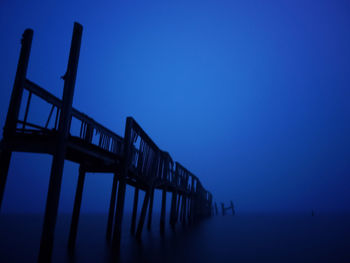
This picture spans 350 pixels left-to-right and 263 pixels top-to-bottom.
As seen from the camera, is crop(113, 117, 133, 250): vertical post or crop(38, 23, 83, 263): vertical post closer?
crop(38, 23, 83, 263): vertical post

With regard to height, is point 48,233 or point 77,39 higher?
point 77,39

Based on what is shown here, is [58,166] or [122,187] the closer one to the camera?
[58,166]

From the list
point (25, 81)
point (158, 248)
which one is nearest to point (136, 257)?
point (158, 248)

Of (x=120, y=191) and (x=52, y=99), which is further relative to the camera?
(x=120, y=191)

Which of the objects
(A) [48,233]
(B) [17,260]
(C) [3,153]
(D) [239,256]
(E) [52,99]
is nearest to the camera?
(A) [48,233]

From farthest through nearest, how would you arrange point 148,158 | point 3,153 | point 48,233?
point 148,158 → point 3,153 → point 48,233

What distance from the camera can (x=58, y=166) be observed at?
4793 millimetres

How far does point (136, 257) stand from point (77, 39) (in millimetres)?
6302

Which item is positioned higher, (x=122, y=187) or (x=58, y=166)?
(x=58, y=166)

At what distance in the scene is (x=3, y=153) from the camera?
17.5ft

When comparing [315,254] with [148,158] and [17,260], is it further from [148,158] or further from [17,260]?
[17,260]

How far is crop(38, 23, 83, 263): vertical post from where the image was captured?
4.49 metres

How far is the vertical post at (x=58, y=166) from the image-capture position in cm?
449

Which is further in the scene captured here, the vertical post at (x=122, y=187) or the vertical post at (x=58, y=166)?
the vertical post at (x=122, y=187)
